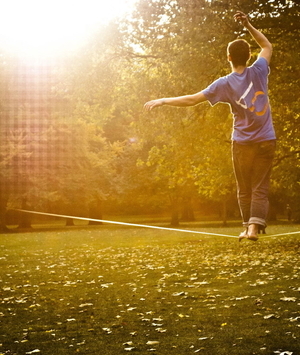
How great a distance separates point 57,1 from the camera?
20031 mm

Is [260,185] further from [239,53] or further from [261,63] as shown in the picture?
[239,53]

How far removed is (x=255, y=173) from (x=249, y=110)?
65 centimetres

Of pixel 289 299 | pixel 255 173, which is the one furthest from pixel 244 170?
pixel 289 299

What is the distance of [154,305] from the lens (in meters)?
12.0

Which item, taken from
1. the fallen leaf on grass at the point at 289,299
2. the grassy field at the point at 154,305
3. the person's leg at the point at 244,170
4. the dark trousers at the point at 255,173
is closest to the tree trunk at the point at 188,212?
the grassy field at the point at 154,305

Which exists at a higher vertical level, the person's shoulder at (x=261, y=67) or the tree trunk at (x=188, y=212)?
the person's shoulder at (x=261, y=67)

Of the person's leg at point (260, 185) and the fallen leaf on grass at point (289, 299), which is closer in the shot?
the person's leg at point (260, 185)

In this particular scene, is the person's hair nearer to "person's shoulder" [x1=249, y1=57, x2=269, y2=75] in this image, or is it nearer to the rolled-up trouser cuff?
"person's shoulder" [x1=249, y1=57, x2=269, y2=75]

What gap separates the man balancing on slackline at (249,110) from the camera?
4.79 meters

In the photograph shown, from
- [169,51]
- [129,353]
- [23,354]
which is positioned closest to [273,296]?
[129,353]

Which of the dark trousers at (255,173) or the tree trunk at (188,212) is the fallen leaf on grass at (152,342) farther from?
the tree trunk at (188,212)

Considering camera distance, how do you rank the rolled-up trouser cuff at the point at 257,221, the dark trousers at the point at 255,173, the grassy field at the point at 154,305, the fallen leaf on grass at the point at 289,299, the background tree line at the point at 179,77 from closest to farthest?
the dark trousers at the point at 255,173
the rolled-up trouser cuff at the point at 257,221
the grassy field at the point at 154,305
the fallen leaf on grass at the point at 289,299
the background tree line at the point at 179,77

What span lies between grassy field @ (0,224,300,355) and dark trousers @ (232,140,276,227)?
358 cm

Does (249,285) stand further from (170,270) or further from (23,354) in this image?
(23,354)
